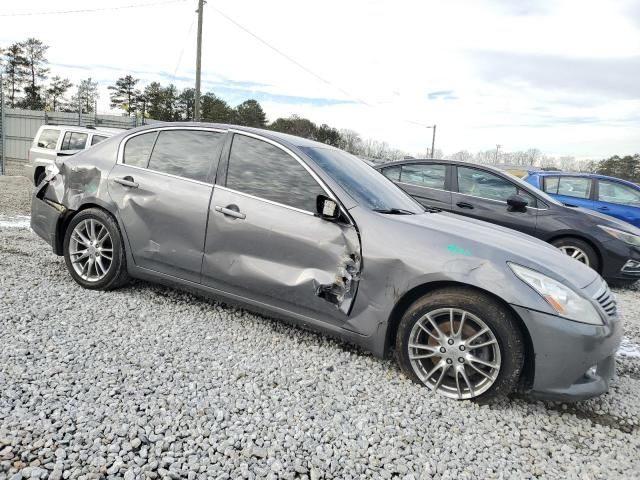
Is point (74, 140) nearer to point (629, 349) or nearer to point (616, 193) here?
point (629, 349)

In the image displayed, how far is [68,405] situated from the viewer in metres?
2.35

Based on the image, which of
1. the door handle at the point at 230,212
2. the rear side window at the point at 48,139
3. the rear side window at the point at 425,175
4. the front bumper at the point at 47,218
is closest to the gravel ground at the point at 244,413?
the front bumper at the point at 47,218

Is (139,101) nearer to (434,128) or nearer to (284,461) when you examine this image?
(434,128)

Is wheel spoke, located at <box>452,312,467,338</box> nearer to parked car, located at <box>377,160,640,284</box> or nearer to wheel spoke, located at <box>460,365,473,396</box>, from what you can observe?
wheel spoke, located at <box>460,365,473,396</box>

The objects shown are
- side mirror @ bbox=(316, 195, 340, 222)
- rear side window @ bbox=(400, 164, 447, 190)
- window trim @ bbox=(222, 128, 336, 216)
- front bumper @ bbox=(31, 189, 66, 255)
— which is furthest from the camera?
rear side window @ bbox=(400, 164, 447, 190)

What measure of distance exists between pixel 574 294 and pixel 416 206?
1450mm

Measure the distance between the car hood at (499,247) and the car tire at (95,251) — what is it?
2380mm

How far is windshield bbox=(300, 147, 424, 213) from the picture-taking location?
11.0ft

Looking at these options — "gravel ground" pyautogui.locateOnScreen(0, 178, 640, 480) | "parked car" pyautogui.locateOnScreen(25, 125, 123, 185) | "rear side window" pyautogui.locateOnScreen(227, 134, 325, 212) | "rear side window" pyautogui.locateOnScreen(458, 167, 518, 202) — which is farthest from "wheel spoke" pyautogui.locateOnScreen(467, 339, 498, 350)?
"parked car" pyautogui.locateOnScreen(25, 125, 123, 185)

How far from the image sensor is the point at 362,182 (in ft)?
11.8

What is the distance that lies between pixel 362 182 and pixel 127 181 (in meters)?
1.98

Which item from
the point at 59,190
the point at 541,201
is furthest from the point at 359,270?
the point at 541,201

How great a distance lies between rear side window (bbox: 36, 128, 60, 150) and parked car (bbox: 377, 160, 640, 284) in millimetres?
8154

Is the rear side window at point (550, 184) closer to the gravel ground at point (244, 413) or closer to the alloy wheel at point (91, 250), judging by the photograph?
the gravel ground at point (244, 413)
